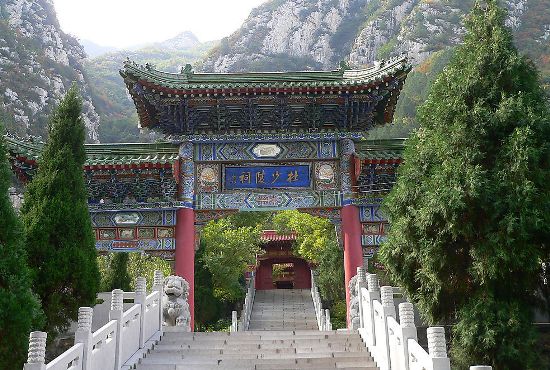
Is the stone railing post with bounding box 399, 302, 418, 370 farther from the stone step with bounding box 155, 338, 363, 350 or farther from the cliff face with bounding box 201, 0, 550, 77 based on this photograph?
the cliff face with bounding box 201, 0, 550, 77

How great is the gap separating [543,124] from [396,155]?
18.5 ft

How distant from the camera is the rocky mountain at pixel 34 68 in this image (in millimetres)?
42906

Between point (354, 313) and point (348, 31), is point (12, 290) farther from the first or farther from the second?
point (348, 31)

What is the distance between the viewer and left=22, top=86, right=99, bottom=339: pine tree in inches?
357

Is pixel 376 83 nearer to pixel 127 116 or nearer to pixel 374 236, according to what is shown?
pixel 374 236

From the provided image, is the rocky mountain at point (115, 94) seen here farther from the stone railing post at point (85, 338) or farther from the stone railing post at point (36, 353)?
the stone railing post at point (36, 353)

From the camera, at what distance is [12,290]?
6.88 meters

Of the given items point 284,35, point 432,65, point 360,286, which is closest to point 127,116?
point 284,35

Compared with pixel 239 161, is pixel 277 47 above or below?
above

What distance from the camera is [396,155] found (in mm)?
12805

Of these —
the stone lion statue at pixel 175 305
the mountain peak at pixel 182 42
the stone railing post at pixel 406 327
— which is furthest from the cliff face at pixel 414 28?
the mountain peak at pixel 182 42

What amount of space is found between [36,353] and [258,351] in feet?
14.1

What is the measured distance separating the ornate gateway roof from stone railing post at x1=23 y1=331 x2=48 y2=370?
832 centimetres

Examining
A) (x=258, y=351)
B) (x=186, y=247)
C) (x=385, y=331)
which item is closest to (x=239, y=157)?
(x=186, y=247)
